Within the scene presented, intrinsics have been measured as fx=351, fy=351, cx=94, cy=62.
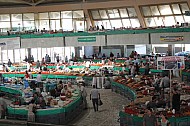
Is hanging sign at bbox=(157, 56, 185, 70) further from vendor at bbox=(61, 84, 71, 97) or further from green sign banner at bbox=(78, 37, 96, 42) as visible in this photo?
green sign banner at bbox=(78, 37, 96, 42)

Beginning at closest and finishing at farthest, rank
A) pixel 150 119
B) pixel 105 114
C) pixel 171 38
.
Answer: pixel 150 119
pixel 105 114
pixel 171 38

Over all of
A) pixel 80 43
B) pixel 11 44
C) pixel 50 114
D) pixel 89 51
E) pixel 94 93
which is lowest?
pixel 50 114

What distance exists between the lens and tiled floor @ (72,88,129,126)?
1437 cm

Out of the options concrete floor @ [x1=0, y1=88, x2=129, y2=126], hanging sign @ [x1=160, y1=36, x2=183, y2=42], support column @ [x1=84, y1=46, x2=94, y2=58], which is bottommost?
concrete floor @ [x1=0, y1=88, x2=129, y2=126]

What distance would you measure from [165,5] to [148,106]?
77.9ft

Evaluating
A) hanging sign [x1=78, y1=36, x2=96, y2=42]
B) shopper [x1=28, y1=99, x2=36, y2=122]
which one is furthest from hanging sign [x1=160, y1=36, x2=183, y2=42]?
shopper [x1=28, y1=99, x2=36, y2=122]

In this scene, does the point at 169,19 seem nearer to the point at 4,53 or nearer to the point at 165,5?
the point at 165,5

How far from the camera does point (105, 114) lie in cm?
1578

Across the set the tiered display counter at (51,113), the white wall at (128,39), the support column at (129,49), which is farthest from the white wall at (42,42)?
the tiered display counter at (51,113)

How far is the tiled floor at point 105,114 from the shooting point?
47.1 ft

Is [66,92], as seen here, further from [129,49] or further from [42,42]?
[129,49]

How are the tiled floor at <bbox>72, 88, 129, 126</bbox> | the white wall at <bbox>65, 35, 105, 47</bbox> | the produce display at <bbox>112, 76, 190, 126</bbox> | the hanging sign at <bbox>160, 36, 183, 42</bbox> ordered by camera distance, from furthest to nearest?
the white wall at <bbox>65, 35, 105, 47</bbox>, the hanging sign at <bbox>160, 36, 183, 42</bbox>, the tiled floor at <bbox>72, 88, 129, 126</bbox>, the produce display at <bbox>112, 76, 190, 126</bbox>

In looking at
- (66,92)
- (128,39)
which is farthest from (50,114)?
(128,39)

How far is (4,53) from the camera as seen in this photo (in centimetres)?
4134
